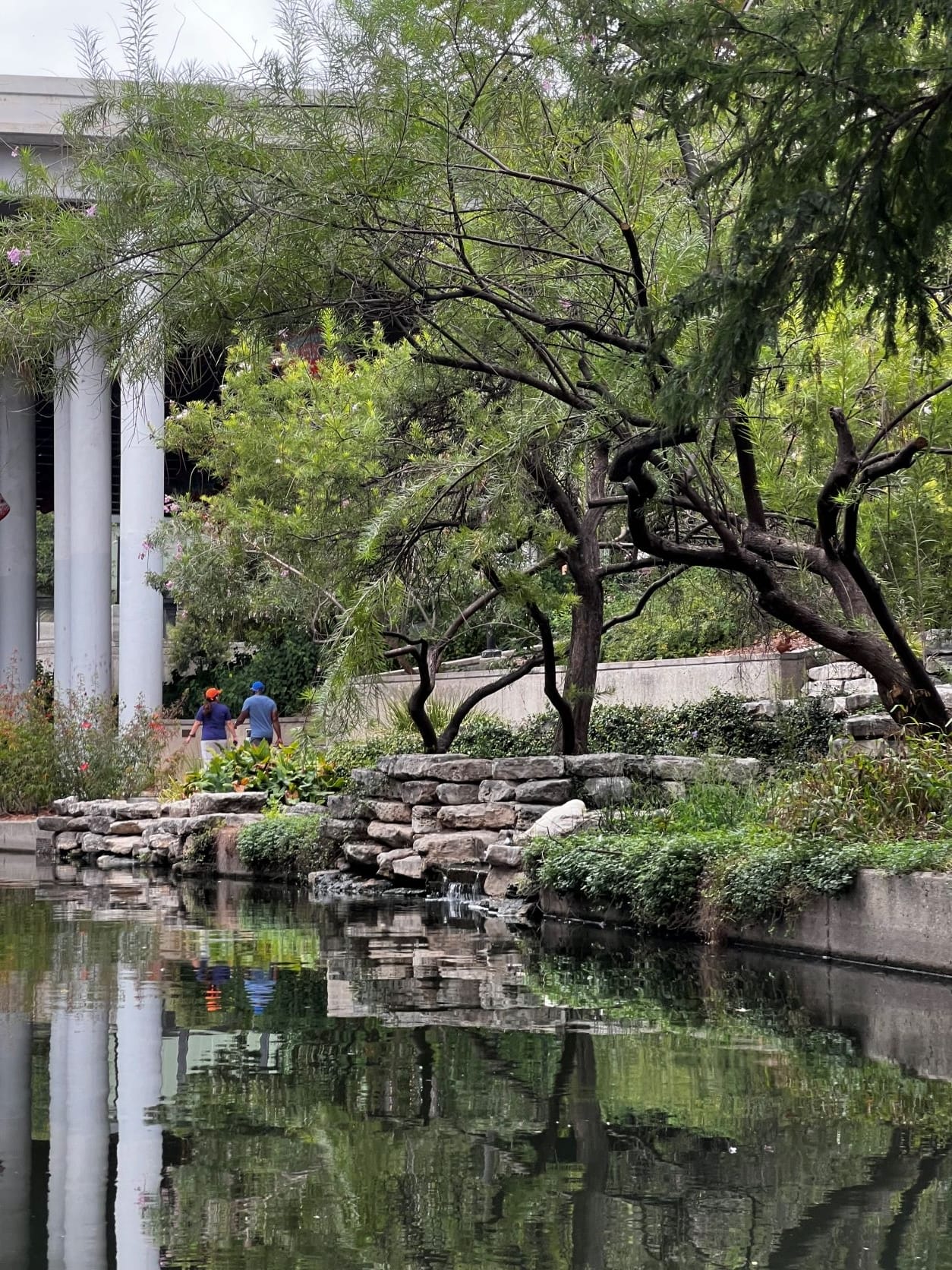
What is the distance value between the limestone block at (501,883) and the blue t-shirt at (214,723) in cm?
1061

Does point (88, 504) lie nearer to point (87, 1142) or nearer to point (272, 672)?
point (272, 672)

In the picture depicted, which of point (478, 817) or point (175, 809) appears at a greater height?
point (175, 809)

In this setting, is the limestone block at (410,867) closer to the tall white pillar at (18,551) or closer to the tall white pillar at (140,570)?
the tall white pillar at (140,570)

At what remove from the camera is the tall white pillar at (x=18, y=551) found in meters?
30.6

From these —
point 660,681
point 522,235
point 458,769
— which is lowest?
point 458,769

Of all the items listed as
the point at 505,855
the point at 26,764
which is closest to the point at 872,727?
the point at 505,855

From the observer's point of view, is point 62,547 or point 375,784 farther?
point 62,547

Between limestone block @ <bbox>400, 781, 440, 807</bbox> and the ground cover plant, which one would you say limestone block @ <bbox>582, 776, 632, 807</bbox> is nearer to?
the ground cover plant

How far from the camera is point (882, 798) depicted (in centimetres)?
966

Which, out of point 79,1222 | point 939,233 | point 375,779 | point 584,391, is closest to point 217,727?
point 375,779

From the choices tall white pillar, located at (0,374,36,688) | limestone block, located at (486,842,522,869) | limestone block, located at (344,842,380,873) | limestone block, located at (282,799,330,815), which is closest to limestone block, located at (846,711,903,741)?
limestone block, located at (486,842,522,869)

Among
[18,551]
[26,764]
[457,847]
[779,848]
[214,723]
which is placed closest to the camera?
[779,848]

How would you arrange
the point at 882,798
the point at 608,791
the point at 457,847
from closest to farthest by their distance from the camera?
the point at 882,798
the point at 608,791
the point at 457,847

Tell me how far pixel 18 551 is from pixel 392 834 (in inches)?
797
